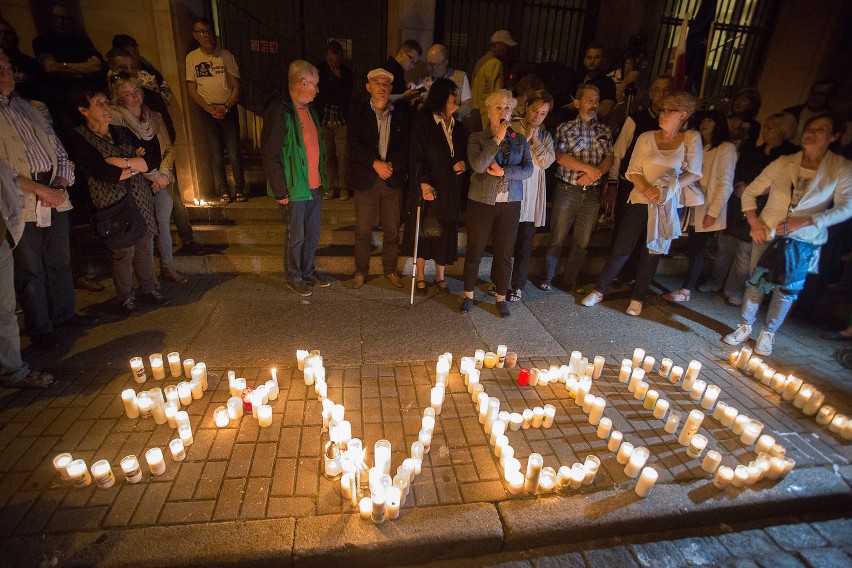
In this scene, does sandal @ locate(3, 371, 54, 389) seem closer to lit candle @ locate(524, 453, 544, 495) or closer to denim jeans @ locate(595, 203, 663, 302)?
lit candle @ locate(524, 453, 544, 495)

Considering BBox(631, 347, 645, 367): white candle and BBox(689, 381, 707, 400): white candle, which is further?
BBox(631, 347, 645, 367): white candle

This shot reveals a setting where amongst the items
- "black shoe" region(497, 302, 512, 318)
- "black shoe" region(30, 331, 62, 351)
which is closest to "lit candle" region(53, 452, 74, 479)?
"black shoe" region(30, 331, 62, 351)

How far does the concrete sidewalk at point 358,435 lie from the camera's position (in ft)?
8.12

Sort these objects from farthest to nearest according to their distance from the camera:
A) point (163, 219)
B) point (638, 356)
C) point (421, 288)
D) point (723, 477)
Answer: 1. point (421, 288)
2. point (163, 219)
3. point (638, 356)
4. point (723, 477)

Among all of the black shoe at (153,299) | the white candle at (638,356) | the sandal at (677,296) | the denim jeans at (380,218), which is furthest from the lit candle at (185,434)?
the sandal at (677,296)

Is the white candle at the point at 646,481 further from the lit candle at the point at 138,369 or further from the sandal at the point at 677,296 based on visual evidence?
the lit candle at the point at 138,369

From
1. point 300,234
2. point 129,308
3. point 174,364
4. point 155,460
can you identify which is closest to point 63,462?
point 155,460

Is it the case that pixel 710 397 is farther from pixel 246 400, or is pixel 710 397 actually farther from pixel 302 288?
pixel 302 288

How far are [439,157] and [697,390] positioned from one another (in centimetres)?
339

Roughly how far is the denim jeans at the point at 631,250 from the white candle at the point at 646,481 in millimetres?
3146

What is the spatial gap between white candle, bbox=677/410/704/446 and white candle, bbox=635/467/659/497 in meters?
0.71

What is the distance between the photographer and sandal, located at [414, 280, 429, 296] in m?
5.61

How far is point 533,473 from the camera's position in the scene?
279 cm

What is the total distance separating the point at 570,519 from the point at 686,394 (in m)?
2.03
